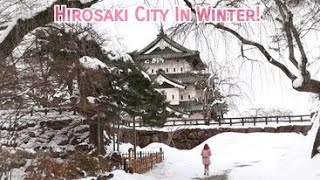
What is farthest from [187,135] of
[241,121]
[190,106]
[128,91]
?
[128,91]

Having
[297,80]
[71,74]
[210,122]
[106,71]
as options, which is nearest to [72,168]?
[71,74]

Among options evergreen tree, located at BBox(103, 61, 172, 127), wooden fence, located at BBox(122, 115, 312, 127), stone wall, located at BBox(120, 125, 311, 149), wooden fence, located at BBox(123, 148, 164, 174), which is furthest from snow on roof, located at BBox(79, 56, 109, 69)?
wooden fence, located at BBox(122, 115, 312, 127)

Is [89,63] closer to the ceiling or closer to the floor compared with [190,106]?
closer to the ceiling

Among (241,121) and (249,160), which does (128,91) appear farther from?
(241,121)

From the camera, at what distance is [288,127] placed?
29359 mm

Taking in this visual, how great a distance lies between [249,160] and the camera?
19.8 metres

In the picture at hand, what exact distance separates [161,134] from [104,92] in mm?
15910

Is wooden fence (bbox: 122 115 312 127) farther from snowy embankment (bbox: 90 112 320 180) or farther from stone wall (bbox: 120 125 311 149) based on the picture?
snowy embankment (bbox: 90 112 320 180)

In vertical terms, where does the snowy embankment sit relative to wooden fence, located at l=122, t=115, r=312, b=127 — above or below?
below

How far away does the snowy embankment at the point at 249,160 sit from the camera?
40.4 ft

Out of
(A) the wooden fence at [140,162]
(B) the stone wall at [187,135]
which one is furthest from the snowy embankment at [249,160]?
(B) the stone wall at [187,135]

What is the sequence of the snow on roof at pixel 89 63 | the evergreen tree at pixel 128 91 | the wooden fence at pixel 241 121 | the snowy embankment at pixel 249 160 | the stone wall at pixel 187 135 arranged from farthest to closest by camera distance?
the wooden fence at pixel 241 121
the stone wall at pixel 187 135
the evergreen tree at pixel 128 91
the snowy embankment at pixel 249 160
the snow on roof at pixel 89 63

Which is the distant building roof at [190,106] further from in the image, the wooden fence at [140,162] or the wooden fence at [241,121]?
the wooden fence at [140,162]

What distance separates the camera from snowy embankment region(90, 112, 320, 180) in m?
12.3
